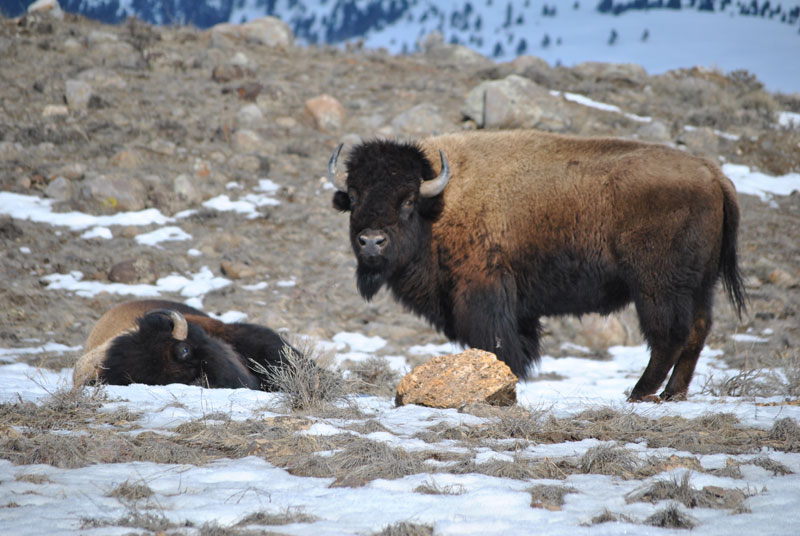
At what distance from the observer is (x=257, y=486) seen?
304 cm

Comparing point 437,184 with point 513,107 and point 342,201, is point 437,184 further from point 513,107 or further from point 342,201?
point 513,107

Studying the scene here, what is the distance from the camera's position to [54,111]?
16203 mm

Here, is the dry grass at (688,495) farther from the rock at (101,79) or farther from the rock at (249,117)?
the rock at (101,79)

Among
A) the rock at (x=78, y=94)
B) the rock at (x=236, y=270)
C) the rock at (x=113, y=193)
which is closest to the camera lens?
the rock at (x=236, y=270)

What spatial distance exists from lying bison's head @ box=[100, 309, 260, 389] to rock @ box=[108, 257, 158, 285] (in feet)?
17.3

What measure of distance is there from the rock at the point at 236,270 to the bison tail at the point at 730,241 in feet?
26.5

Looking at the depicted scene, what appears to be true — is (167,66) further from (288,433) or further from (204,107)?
(288,433)

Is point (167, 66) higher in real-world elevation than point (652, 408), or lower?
higher

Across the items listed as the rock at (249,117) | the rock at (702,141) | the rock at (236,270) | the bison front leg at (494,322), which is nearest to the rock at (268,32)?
the rock at (249,117)

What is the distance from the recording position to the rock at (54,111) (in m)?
16.1

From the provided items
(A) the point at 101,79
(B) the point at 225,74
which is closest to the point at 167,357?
(A) the point at 101,79

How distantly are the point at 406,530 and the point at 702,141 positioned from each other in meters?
17.1

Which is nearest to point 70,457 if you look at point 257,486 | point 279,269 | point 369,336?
point 257,486

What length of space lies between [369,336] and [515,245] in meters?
4.94
